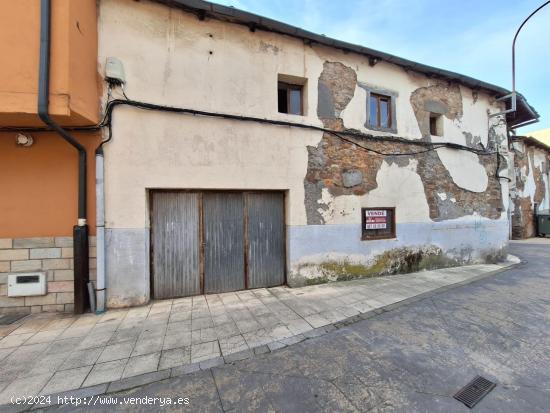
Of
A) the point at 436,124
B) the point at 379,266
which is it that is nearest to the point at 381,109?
the point at 436,124

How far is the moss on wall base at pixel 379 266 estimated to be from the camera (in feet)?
17.4

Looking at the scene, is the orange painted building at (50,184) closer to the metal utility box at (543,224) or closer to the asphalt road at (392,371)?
the asphalt road at (392,371)

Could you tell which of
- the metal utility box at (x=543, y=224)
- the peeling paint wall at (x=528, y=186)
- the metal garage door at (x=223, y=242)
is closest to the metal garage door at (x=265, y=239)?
the metal garage door at (x=223, y=242)

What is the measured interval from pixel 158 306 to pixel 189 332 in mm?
1205

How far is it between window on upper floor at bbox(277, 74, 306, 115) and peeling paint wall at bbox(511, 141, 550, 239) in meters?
15.2

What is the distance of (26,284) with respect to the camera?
384 centimetres

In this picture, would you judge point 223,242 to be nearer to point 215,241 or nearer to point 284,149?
point 215,241

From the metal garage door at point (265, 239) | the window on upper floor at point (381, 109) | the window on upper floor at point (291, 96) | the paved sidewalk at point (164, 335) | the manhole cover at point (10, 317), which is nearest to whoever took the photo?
the paved sidewalk at point (164, 335)

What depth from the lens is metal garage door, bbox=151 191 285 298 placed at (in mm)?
4512

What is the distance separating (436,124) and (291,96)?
→ 476 centimetres

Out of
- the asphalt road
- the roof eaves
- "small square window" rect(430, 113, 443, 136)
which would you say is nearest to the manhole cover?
the asphalt road

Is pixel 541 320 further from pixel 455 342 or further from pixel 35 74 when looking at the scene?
pixel 35 74

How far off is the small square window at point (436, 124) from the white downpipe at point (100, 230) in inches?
327

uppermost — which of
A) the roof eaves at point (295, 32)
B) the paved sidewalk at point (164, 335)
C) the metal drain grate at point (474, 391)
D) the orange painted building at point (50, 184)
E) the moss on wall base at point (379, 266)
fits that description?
the roof eaves at point (295, 32)
